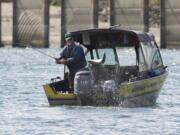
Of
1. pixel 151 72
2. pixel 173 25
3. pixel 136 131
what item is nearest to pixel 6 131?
pixel 136 131

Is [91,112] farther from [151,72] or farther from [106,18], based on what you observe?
[106,18]

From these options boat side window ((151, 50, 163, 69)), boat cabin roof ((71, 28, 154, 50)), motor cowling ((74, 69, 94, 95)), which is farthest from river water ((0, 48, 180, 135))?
boat cabin roof ((71, 28, 154, 50))

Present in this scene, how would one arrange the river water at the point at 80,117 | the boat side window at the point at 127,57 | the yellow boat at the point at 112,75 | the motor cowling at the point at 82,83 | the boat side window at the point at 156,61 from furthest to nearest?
the boat side window at the point at 127,57
the boat side window at the point at 156,61
the yellow boat at the point at 112,75
the motor cowling at the point at 82,83
the river water at the point at 80,117

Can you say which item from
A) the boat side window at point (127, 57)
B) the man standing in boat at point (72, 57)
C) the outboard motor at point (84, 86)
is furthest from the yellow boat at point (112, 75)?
the man standing in boat at point (72, 57)

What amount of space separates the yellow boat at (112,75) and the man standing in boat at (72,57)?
9.7 inches

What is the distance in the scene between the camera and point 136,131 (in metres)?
25.9

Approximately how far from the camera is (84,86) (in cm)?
3003

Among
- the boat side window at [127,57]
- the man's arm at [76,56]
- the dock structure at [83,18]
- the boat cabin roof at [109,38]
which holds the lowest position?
the dock structure at [83,18]

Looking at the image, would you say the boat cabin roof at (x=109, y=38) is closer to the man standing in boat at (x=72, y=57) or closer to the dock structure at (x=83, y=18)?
the man standing in boat at (x=72, y=57)

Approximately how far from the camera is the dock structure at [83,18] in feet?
274

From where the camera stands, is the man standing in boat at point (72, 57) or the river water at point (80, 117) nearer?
the river water at point (80, 117)

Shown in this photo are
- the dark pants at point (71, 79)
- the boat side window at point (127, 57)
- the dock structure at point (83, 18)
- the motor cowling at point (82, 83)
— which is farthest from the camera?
the dock structure at point (83, 18)

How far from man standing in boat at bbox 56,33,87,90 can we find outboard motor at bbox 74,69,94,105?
464 mm

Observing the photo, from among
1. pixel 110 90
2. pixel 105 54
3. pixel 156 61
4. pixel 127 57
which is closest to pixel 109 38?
pixel 105 54
